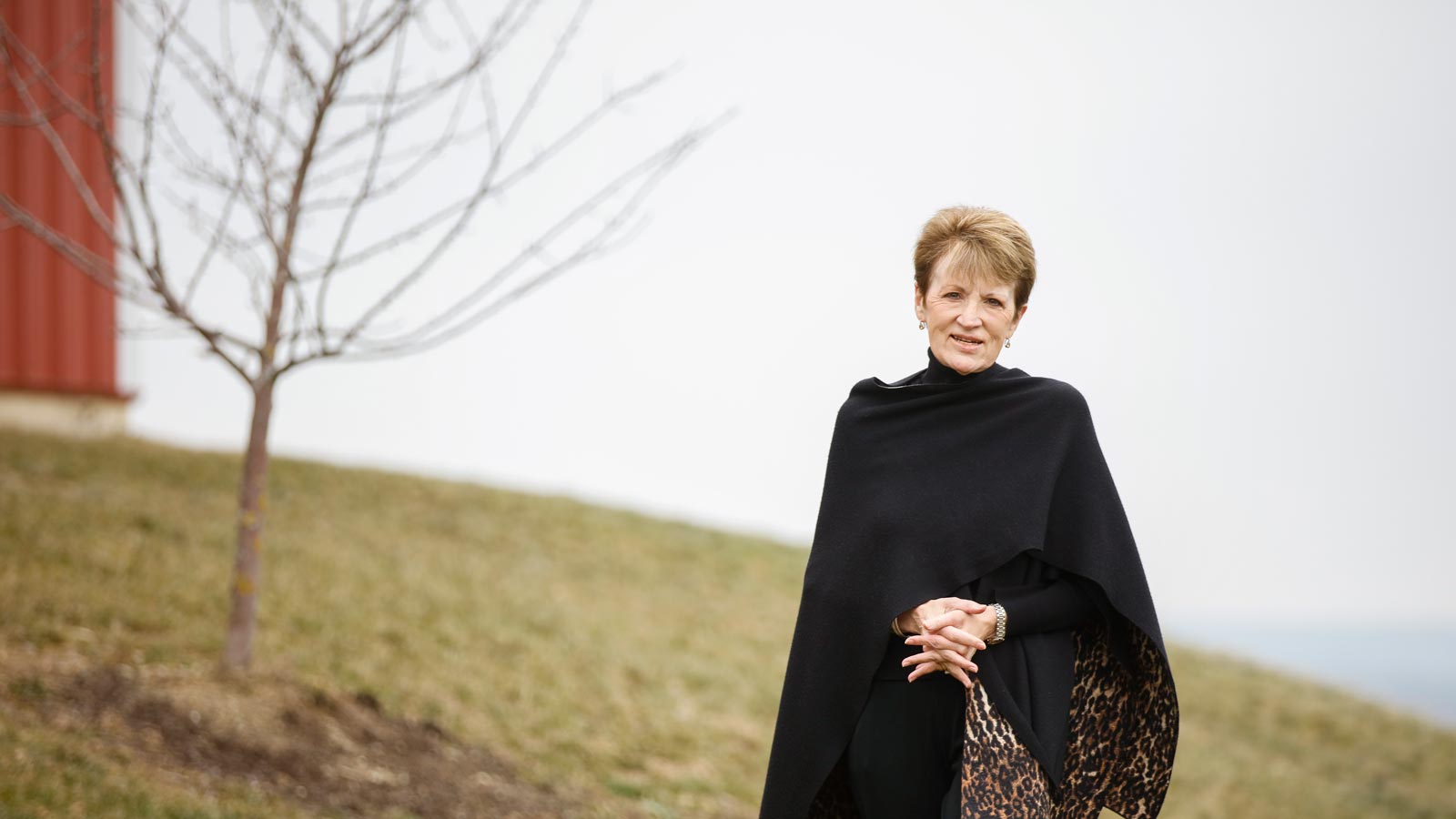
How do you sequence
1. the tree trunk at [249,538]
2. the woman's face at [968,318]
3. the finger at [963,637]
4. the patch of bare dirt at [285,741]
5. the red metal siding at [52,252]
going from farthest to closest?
1. the red metal siding at [52,252]
2. the tree trunk at [249,538]
3. the patch of bare dirt at [285,741]
4. the woman's face at [968,318]
5. the finger at [963,637]

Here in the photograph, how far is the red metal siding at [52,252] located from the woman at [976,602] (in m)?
14.7

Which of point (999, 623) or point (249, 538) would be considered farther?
point (249, 538)

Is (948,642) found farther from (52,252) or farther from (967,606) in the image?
(52,252)

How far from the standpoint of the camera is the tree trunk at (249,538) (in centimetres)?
635

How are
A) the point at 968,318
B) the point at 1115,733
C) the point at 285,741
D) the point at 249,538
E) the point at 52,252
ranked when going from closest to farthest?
1. the point at 968,318
2. the point at 1115,733
3. the point at 285,741
4. the point at 249,538
5. the point at 52,252

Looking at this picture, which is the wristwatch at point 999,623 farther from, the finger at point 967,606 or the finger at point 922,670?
the finger at point 922,670

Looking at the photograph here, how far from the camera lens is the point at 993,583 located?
2.69 metres

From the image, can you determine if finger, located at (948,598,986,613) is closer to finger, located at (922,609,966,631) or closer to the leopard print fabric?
finger, located at (922,609,966,631)

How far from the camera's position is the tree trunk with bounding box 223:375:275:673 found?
20.8 feet

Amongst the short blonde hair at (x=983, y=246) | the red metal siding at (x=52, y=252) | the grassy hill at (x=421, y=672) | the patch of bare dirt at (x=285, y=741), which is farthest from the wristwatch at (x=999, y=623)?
the red metal siding at (x=52, y=252)

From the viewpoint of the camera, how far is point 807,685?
2816 millimetres

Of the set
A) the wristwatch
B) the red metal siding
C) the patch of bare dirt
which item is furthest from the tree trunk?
the red metal siding

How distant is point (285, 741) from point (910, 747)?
4.28 meters

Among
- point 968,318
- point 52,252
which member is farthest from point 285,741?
point 52,252
